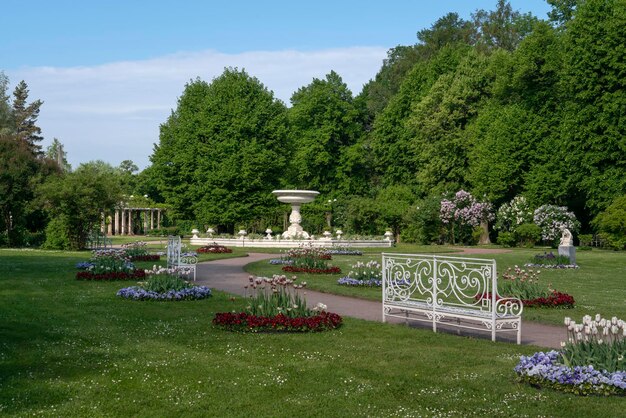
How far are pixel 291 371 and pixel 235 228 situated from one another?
42717 millimetres

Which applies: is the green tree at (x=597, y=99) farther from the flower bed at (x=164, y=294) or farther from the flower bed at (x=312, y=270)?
the flower bed at (x=164, y=294)

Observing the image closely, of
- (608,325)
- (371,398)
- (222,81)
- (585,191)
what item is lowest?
(371,398)

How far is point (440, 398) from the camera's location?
655 centimetres

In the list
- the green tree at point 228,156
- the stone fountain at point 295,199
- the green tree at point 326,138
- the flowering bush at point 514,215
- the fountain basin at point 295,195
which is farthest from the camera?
the green tree at point 326,138

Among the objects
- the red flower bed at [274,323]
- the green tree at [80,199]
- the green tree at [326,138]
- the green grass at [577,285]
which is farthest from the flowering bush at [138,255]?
the green tree at [326,138]

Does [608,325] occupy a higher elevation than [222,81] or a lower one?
lower

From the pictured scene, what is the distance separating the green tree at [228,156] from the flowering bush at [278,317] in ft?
116

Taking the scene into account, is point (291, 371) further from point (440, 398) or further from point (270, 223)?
point (270, 223)

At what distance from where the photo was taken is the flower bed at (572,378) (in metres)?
6.61

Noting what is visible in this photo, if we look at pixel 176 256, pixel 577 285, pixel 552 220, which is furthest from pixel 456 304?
→ pixel 552 220

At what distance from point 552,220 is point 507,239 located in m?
3.42

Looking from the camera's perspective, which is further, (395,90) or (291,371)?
(395,90)

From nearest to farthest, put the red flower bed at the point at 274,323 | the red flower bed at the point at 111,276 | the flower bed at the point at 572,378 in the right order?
the flower bed at the point at 572,378 → the red flower bed at the point at 274,323 → the red flower bed at the point at 111,276

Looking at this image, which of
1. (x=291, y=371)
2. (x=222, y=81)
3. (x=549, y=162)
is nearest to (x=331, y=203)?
(x=222, y=81)
